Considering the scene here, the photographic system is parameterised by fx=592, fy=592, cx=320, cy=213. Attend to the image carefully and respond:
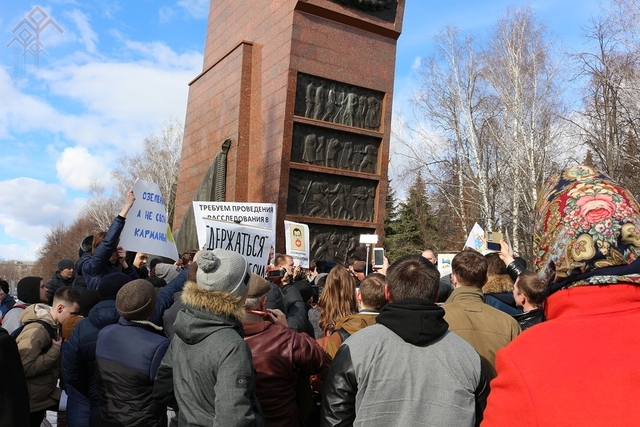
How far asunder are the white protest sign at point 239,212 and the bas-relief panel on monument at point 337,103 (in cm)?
440

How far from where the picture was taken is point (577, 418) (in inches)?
40.4

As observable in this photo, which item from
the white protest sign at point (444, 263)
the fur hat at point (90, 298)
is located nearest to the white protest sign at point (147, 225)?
the fur hat at point (90, 298)

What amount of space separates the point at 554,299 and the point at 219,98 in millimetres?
12189

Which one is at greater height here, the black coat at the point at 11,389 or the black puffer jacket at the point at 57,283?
the black coat at the point at 11,389

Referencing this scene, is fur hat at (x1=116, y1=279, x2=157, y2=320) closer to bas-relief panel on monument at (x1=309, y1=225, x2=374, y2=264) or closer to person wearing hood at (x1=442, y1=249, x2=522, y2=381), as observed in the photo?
person wearing hood at (x1=442, y1=249, x2=522, y2=381)

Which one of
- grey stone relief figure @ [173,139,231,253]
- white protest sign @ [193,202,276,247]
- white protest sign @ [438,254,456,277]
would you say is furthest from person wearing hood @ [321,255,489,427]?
grey stone relief figure @ [173,139,231,253]

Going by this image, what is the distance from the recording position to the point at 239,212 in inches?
274

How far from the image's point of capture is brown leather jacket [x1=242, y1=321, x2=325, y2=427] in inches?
106

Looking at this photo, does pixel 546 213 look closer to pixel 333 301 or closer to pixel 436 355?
pixel 436 355

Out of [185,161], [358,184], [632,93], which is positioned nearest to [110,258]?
[358,184]

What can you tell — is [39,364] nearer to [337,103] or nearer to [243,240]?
[243,240]

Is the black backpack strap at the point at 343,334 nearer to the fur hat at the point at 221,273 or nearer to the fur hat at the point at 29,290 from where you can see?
the fur hat at the point at 221,273

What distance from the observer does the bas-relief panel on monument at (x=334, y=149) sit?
11.1 meters

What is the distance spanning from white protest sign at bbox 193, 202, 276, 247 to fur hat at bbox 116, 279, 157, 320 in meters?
3.20
